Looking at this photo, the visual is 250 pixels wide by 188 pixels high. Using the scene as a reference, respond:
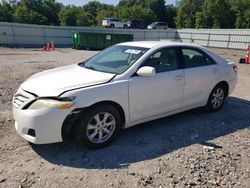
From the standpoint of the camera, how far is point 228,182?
3.26 meters

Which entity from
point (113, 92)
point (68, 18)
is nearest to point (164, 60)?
point (113, 92)

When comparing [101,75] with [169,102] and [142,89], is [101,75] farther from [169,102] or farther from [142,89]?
[169,102]

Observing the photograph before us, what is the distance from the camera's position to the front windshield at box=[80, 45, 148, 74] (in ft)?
14.1

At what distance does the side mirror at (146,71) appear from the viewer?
4070 millimetres

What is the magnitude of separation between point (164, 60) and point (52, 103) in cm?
220

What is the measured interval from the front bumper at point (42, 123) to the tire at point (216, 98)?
131 inches

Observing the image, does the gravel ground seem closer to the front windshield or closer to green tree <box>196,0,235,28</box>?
the front windshield

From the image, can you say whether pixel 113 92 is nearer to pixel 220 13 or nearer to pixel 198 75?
pixel 198 75

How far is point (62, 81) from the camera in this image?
3834 millimetres

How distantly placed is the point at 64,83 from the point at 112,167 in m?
1.37

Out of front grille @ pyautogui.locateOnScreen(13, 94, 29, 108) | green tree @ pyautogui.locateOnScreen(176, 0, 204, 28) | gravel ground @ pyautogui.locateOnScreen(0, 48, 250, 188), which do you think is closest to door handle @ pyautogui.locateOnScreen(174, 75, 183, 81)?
gravel ground @ pyautogui.locateOnScreen(0, 48, 250, 188)

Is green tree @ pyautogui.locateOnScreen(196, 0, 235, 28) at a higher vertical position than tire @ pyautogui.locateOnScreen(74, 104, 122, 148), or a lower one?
higher

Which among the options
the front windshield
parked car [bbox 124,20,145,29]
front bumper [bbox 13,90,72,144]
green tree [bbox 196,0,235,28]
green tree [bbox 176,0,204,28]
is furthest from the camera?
green tree [bbox 176,0,204,28]

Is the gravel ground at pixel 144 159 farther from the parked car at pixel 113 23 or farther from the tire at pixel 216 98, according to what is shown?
the parked car at pixel 113 23
